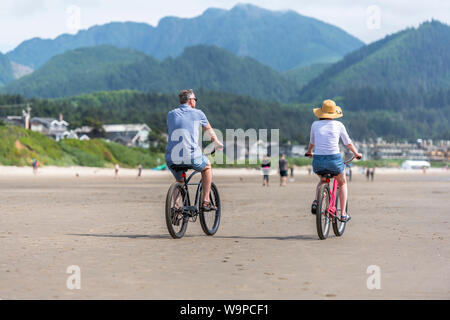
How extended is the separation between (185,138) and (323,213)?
2.19 metres

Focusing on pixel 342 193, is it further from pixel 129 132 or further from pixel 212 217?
pixel 129 132

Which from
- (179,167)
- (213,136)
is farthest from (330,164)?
(179,167)

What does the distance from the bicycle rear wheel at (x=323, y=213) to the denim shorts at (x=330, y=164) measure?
0.24 meters

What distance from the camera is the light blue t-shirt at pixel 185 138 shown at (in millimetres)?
9219

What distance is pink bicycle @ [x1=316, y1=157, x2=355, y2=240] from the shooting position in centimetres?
913

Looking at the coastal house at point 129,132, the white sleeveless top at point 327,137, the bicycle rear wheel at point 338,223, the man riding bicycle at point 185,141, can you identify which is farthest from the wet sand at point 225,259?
the coastal house at point 129,132

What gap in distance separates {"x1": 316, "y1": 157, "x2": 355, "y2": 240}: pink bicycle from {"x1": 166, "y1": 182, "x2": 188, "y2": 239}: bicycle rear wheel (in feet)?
6.26

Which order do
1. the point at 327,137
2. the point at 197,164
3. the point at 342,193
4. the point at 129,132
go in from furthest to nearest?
1. the point at 129,132
2. the point at 342,193
3. the point at 327,137
4. the point at 197,164

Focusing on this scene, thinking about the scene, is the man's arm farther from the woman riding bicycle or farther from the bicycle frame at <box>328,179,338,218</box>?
the bicycle frame at <box>328,179,338,218</box>

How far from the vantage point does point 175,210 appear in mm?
9234

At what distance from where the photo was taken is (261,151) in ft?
636

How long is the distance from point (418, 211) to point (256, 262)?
366 inches

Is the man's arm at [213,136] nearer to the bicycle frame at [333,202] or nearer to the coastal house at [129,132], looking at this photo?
the bicycle frame at [333,202]
